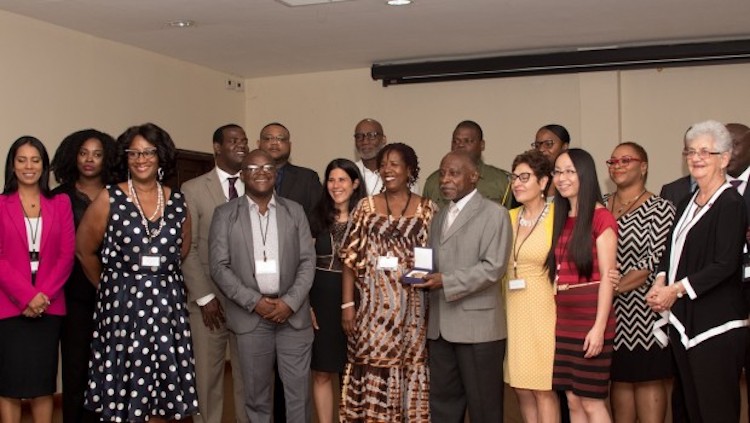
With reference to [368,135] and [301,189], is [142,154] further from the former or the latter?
[368,135]

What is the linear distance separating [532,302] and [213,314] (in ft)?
5.98

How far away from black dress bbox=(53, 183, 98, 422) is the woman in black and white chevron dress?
2.86 meters

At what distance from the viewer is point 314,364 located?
4.98 metres

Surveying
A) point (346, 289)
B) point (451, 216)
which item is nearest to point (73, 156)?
point (346, 289)

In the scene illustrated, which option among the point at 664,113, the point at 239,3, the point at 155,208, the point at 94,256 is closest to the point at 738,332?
the point at 155,208

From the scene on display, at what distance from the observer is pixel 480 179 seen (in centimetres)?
566

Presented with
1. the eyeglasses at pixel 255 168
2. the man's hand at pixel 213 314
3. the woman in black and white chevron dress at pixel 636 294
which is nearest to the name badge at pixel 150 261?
the man's hand at pixel 213 314

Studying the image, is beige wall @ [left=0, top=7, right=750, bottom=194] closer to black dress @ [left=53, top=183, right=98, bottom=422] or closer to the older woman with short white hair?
black dress @ [left=53, top=183, right=98, bottom=422]

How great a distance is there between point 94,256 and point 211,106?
4.91 m

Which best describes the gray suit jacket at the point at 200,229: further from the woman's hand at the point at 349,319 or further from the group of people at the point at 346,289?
the woman's hand at the point at 349,319

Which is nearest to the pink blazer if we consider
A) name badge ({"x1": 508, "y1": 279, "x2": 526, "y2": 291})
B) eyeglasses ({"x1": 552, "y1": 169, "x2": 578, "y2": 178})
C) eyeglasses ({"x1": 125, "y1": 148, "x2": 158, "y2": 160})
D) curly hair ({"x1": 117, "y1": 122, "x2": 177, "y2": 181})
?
curly hair ({"x1": 117, "y1": 122, "x2": 177, "y2": 181})

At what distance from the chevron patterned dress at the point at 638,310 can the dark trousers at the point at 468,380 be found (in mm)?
671

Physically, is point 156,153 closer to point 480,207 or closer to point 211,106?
point 480,207

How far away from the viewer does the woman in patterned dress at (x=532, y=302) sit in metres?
4.20
